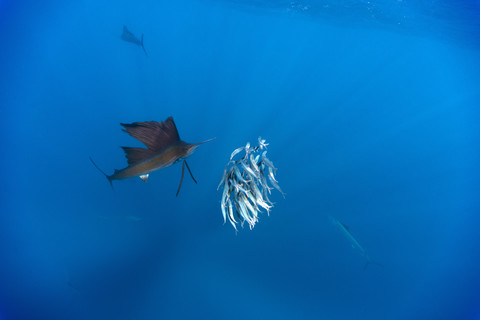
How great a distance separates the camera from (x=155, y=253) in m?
5.09

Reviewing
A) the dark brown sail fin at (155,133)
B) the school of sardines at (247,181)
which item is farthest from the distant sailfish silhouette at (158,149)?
the school of sardines at (247,181)

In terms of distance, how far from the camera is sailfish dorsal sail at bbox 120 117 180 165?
1555 millimetres

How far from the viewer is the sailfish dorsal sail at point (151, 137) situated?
5.10 feet

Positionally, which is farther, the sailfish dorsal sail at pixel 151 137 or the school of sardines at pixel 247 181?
the school of sardines at pixel 247 181

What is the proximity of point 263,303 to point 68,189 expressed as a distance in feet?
21.1

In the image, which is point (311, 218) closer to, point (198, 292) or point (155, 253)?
point (198, 292)

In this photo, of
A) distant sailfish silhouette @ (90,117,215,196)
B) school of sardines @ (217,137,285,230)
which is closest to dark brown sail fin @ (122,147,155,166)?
distant sailfish silhouette @ (90,117,215,196)

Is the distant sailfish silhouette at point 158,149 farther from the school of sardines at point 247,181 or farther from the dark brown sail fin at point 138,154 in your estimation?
the school of sardines at point 247,181

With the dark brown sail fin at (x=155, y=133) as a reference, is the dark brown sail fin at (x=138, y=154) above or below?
→ below

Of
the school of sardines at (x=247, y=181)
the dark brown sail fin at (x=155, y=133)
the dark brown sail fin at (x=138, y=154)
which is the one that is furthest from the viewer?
the school of sardines at (x=247, y=181)

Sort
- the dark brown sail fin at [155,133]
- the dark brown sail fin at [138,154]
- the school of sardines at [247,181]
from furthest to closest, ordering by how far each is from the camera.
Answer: the school of sardines at [247,181], the dark brown sail fin at [138,154], the dark brown sail fin at [155,133]

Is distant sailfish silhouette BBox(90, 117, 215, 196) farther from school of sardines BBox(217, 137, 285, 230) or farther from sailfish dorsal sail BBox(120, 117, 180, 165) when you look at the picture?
school of sardines BBox(217, 137, 285, 230)

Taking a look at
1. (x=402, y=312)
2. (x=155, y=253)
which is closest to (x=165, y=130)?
(x=155, y=253)

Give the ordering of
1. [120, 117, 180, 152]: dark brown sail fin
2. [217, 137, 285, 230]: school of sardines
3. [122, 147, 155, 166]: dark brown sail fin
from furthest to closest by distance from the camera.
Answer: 1. [217, 137, 285, 230]: school of sardines
2. [122, 147, 155, 166]: dark brown sail fin
3. [120, 117, 180, 152]: dark brown sail fin
